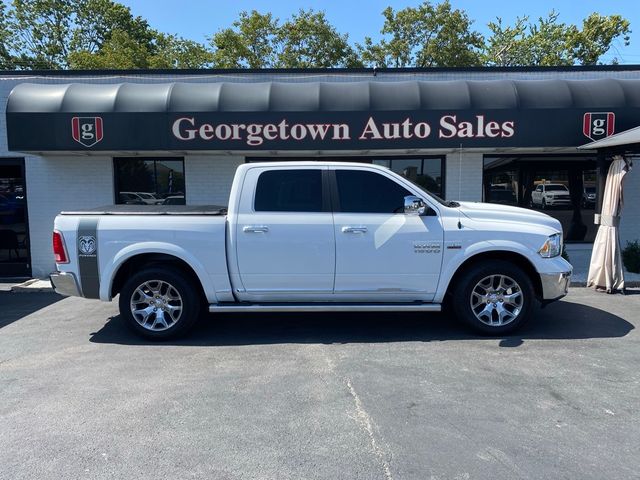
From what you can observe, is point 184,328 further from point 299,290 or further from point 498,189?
point 498,189

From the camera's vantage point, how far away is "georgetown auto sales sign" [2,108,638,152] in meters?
8.81

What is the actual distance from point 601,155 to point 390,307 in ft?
18.0

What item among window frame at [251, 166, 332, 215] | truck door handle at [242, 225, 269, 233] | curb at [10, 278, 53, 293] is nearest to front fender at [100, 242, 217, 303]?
truck door handle at [242, 225, 269, 233]

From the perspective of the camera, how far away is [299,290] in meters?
5.76

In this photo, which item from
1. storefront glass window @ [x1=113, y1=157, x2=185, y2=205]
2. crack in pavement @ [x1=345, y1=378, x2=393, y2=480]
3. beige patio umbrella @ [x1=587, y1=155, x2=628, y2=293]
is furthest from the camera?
storefront glass window @ [x1=113, y1=157, x2=185, y2=205]

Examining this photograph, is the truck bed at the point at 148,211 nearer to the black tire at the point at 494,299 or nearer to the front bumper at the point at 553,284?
the black tire at the point at 494,299

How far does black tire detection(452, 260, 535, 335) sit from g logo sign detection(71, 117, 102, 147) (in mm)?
6834

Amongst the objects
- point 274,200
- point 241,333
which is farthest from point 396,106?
point 241,333

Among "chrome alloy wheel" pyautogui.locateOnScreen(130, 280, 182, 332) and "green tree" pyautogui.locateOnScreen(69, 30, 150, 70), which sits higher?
"green tree" pyautogui.locateOnScreen(69, 30, 150, 70)

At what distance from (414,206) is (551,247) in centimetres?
171

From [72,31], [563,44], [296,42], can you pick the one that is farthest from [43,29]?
[563,44]

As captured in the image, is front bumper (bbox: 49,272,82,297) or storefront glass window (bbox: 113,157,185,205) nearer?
front bumper (bbox: 49,272,82,297)

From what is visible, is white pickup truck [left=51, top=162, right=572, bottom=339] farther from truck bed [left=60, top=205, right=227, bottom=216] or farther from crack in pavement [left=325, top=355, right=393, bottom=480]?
crack in pavement [left=325, top=355, right=393, bottom=480]

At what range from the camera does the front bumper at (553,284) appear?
5.71m
